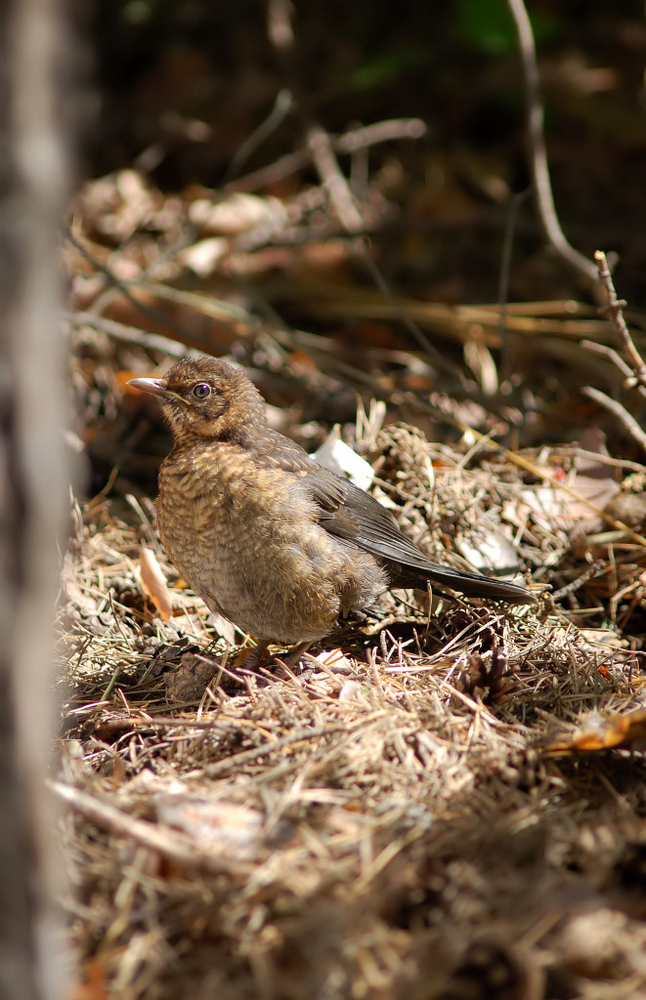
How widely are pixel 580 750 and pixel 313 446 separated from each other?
236 centimetres

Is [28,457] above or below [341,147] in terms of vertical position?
above

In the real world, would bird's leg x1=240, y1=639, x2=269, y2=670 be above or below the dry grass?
below

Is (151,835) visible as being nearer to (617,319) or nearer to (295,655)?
(295,655)

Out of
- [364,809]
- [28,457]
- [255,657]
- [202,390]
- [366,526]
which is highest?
[28,457]

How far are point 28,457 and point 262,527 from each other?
1.66 meters

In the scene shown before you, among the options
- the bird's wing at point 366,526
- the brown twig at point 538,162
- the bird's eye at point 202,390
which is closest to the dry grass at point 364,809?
the bird's wing at point 366,526

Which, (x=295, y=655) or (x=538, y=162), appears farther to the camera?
(x=538, y=162)

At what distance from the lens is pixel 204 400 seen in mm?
3402

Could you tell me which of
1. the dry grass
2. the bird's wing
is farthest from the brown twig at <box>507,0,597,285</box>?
the bird's wing

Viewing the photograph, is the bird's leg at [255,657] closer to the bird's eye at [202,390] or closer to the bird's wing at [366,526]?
the bird's wing at [366,526]

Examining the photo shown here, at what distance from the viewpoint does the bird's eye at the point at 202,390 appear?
3.40m

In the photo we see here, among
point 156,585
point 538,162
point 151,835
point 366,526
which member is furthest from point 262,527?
point 538,162

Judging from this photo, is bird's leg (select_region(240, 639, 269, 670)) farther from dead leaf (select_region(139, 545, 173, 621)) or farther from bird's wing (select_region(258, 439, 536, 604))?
bird's wing (select_region(258, 439, 536, 604))

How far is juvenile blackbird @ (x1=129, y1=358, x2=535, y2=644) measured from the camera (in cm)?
305
